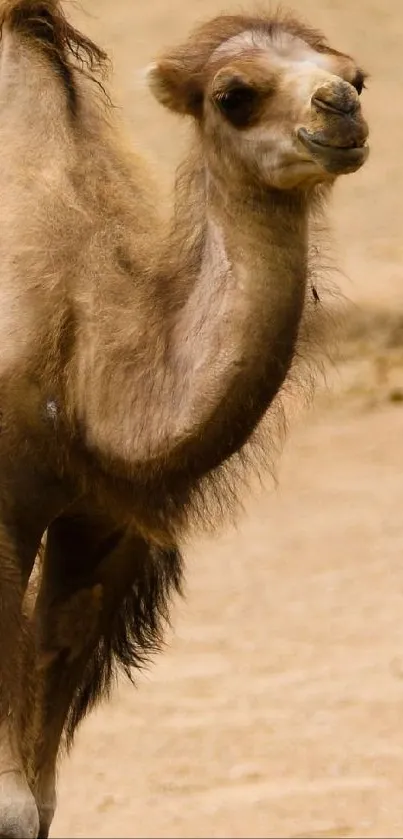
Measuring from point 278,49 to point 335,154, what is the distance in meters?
0.34

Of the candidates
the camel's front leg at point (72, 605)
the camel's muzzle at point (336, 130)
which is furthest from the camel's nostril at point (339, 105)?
the camel's front leg at point (72, 605)

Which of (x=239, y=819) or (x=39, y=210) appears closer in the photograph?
(x=39, y=210)

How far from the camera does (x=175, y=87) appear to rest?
4.00 metres

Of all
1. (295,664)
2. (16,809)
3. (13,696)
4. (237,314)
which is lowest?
(295,664)

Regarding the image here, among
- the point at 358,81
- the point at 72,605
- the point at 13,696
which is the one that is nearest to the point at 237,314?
the point at 358,81


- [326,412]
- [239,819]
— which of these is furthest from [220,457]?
[326,412]

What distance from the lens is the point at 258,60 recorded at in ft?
12.4

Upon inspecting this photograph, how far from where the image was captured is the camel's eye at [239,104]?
12.3 feet

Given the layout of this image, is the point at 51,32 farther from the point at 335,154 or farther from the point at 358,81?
the point at 335,154

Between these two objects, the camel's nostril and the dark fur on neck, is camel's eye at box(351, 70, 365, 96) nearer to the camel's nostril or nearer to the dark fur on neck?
the camel's nostril

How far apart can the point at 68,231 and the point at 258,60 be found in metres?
0.58

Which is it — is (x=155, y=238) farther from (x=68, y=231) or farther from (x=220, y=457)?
(x=220, y=457)

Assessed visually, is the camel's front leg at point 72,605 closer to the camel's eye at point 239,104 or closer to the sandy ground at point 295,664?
the sandy ground at point 295,664

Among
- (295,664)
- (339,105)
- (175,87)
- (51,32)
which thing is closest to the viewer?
(339,105)
